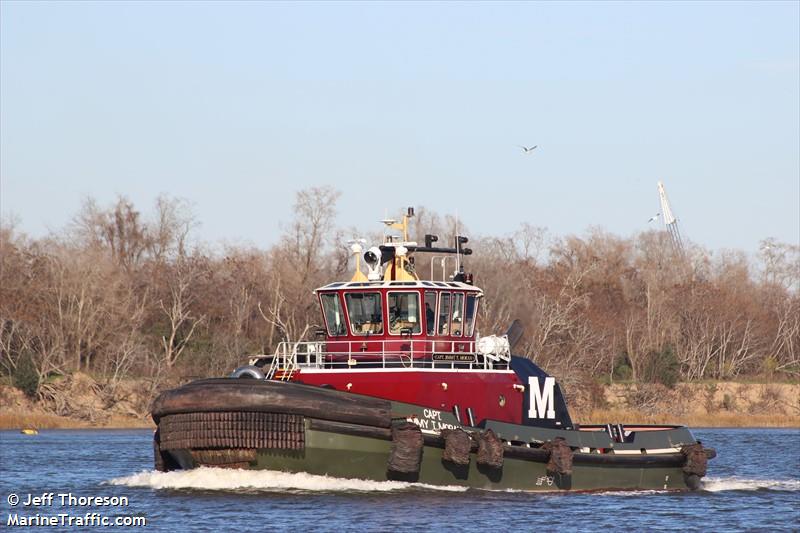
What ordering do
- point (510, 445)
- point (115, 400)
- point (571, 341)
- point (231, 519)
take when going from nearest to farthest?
point (231, 519) < point (510, 445) < point (115, 400) < point (571, 341)

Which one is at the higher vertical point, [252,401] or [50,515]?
[252,401]

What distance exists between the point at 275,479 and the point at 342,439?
152 centimetres

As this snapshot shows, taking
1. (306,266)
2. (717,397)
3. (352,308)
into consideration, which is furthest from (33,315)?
(352,308)

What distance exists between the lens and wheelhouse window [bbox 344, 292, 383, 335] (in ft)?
95.6

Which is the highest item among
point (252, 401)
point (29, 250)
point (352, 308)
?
point (29, 250)

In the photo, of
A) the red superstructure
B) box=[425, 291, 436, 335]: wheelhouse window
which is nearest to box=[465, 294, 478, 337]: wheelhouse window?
the red superstructure

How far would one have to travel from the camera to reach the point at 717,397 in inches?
2830

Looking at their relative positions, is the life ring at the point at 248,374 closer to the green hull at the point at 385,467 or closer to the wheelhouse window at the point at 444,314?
the green hull at the point at 385,467

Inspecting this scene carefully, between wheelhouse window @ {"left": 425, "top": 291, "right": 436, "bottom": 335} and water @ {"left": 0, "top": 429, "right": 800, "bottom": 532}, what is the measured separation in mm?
3778

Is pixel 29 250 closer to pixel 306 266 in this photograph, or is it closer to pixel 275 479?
pixel 306 266

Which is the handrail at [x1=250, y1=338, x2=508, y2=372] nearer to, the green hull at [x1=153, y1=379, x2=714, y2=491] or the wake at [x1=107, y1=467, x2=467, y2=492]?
the green hull at [x1=153, y1=379, x2=714, y2=491]

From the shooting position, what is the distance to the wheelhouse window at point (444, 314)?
29484 millimetres

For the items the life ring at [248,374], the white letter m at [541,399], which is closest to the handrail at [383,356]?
the life ring at [248,374]

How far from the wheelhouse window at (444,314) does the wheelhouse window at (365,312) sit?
1.35 metres
